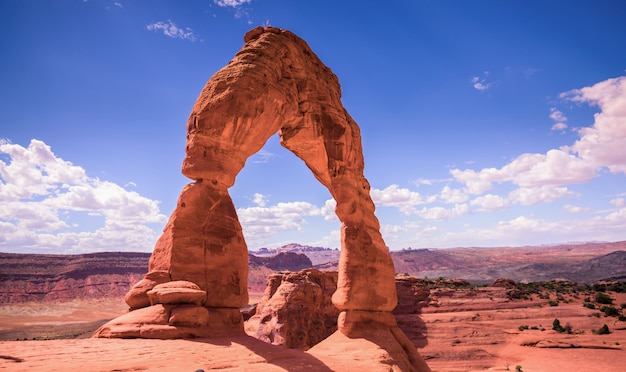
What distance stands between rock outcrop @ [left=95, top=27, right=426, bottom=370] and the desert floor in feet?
5.79

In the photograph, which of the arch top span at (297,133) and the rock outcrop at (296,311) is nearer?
the arch top span at (297,133)

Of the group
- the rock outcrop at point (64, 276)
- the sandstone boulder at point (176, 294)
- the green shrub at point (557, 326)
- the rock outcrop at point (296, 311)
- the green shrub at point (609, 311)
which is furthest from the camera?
the rock outcrop at point (64, 276)

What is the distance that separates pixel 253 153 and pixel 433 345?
2332 centimetres

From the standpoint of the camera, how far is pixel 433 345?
1109 inches

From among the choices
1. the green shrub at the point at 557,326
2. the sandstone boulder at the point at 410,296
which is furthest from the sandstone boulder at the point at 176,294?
the green shrub at the point at 557,326

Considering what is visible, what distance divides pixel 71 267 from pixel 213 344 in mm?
78791

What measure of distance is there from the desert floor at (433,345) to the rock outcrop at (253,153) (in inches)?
69.5

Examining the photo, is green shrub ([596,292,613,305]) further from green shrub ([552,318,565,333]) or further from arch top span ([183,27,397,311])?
arch top span ([183,27,397,311])

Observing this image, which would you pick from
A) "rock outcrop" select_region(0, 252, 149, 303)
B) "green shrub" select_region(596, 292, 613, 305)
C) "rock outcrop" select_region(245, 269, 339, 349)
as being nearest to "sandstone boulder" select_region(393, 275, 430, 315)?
"rock outcrop" select_region(245, 269, 339, 349)

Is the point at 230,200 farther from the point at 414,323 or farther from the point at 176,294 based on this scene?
the point at 414,323

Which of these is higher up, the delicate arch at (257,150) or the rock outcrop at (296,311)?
the delicate arch at (257,150)

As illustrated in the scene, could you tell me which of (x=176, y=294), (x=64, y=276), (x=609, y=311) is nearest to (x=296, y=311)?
(x=176, y=294)

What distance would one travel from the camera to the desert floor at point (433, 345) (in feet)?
20.9

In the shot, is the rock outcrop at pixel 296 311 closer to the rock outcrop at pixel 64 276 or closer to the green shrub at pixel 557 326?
the green shrub at pixel 557 326
